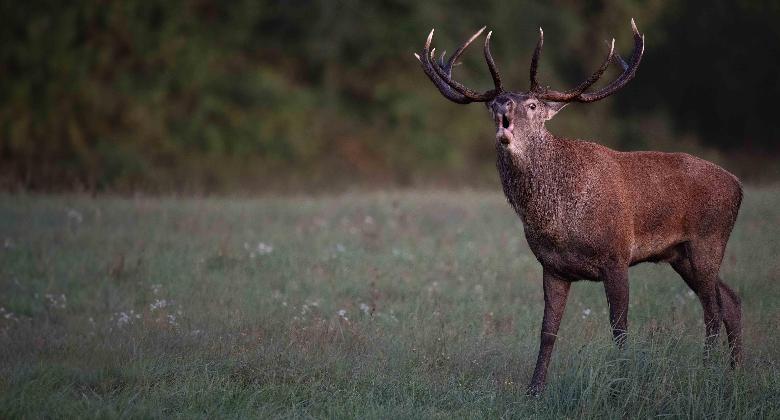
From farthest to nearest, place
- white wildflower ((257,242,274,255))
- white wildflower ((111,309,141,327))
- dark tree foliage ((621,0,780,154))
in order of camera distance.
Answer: dark tree foliage ((621,0,780,154)), white wildflower ((257,242,274,255)), white wildflower ((111,309,141,327))

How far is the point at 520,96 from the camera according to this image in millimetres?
6285

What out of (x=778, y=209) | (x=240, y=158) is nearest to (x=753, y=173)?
(x=778, y=209)

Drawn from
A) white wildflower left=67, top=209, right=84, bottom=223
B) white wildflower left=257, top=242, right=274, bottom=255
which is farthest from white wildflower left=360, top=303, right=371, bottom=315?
white wildflower left=67, top=209, right=84, bottom=223

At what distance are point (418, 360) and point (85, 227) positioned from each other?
20.9 ft

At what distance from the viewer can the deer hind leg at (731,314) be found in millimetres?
7082

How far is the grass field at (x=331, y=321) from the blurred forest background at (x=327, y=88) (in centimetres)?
603

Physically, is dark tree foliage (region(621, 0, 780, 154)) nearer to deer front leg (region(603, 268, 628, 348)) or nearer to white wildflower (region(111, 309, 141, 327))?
deer front leg (region(603, 268, 628, 348))

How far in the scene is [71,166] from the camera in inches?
814

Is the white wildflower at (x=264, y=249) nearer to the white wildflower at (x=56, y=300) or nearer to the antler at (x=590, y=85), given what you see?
the white wildflower at (x=56, y=300)

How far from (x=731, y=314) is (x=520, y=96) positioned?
2446 mm

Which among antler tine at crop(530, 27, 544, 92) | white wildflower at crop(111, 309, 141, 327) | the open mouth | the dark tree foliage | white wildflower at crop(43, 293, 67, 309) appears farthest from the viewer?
the dark tree foliage

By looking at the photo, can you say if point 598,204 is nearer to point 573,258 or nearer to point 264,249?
point 573,258

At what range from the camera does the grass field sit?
5938 millimetres

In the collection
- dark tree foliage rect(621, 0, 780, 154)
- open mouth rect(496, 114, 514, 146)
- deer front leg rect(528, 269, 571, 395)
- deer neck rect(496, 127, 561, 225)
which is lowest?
deer front leg rect(528, 269, 571, 395)
